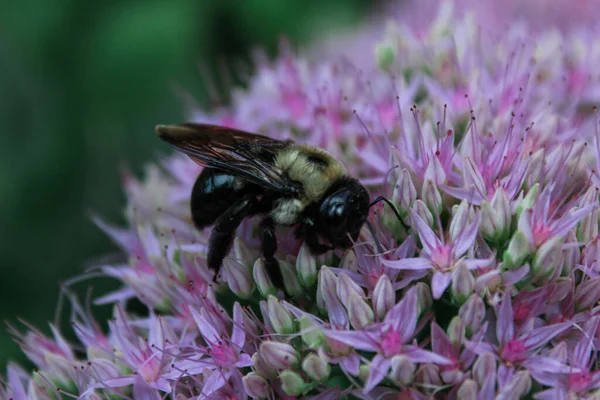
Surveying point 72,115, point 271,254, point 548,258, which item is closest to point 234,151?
point 271,254

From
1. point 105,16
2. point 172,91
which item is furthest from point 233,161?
point 105,16

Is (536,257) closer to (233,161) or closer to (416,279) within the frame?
(416,279)

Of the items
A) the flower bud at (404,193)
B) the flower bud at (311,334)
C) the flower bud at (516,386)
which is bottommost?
the flower bud at (516,386)

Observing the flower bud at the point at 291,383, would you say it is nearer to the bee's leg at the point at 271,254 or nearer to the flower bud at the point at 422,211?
the bee's leg at the point at 271,254

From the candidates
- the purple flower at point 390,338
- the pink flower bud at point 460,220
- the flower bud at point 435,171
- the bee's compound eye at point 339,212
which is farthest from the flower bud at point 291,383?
the flower bud at point 435,171

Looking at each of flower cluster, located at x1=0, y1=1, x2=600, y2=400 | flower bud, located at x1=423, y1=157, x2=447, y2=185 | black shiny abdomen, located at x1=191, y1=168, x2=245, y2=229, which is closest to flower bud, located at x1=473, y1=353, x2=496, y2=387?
flower cluster, located at x1=0, y1=1, x2=600, y2=400

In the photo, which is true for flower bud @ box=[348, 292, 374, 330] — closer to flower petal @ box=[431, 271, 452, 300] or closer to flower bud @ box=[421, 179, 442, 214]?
flower petal @ box=[431, 271, 452, 300]
